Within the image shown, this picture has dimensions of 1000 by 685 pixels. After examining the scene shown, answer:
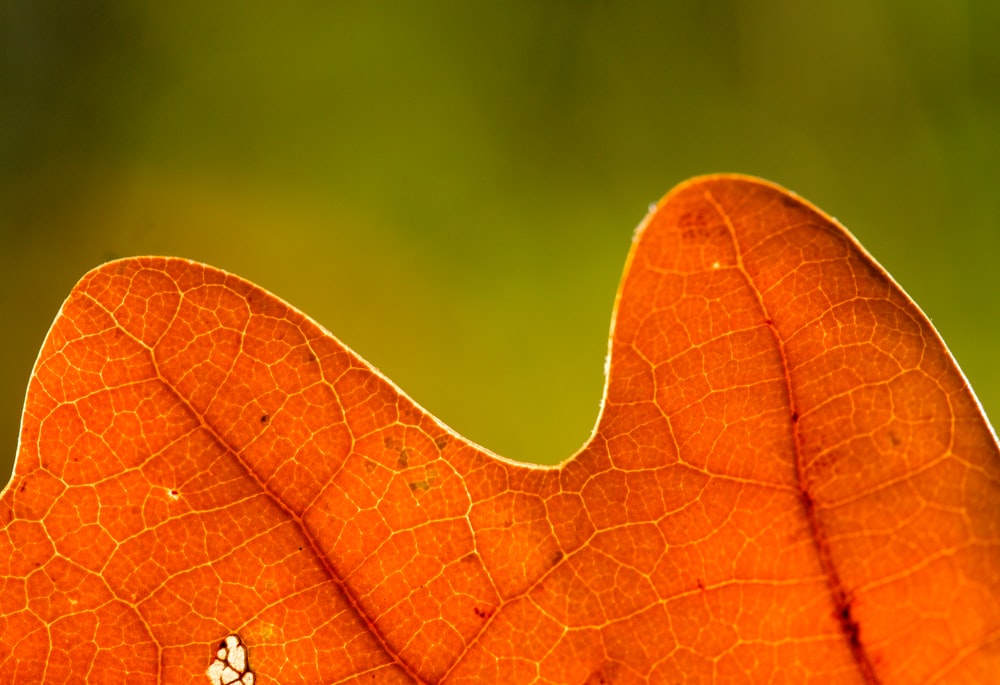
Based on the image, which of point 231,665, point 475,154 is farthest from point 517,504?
point 475,154

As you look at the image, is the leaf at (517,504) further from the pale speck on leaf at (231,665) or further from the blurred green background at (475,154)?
the blurred green background at (475,154)

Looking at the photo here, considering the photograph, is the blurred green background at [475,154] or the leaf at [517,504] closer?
the leaf at [517,504]

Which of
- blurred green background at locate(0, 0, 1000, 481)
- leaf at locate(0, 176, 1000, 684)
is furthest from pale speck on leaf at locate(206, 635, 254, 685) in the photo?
blurred green background at locate(0, 0, 1000, 481)

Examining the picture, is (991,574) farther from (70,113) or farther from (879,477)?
(70,113)

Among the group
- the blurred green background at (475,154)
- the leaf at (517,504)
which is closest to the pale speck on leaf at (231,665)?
the leaf at (517,504)

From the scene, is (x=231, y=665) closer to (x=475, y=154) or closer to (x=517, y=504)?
(x=517, y=504)

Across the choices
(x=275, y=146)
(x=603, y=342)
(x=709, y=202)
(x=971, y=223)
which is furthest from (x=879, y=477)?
(x=275, y=146)
